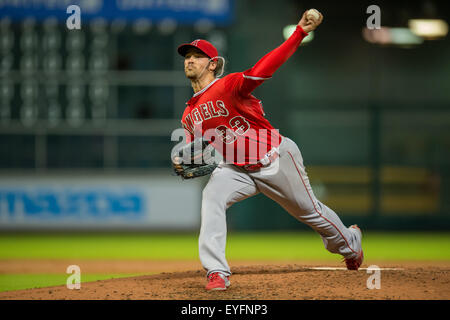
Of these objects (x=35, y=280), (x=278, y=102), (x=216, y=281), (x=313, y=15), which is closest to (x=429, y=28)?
(x=278, y=102)

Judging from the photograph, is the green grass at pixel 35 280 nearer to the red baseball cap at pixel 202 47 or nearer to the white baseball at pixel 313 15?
the red baseball cap at pixel 202 47

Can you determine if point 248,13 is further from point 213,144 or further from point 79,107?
point 213,144

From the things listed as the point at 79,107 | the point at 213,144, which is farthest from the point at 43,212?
the point at 213,144

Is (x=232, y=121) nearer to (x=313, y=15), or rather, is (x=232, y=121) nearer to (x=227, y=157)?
(x=227, y=157)

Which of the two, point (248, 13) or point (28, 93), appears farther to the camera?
point (248, 13)

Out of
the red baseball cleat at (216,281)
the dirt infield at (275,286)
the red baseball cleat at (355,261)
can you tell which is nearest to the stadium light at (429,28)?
the dirt infield at (275,286)

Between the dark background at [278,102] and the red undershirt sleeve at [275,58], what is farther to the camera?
the dark background at [278,102]

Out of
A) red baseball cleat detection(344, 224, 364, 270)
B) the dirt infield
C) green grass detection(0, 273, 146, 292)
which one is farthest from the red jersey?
green grass detection(0, 273, 146, 292)
